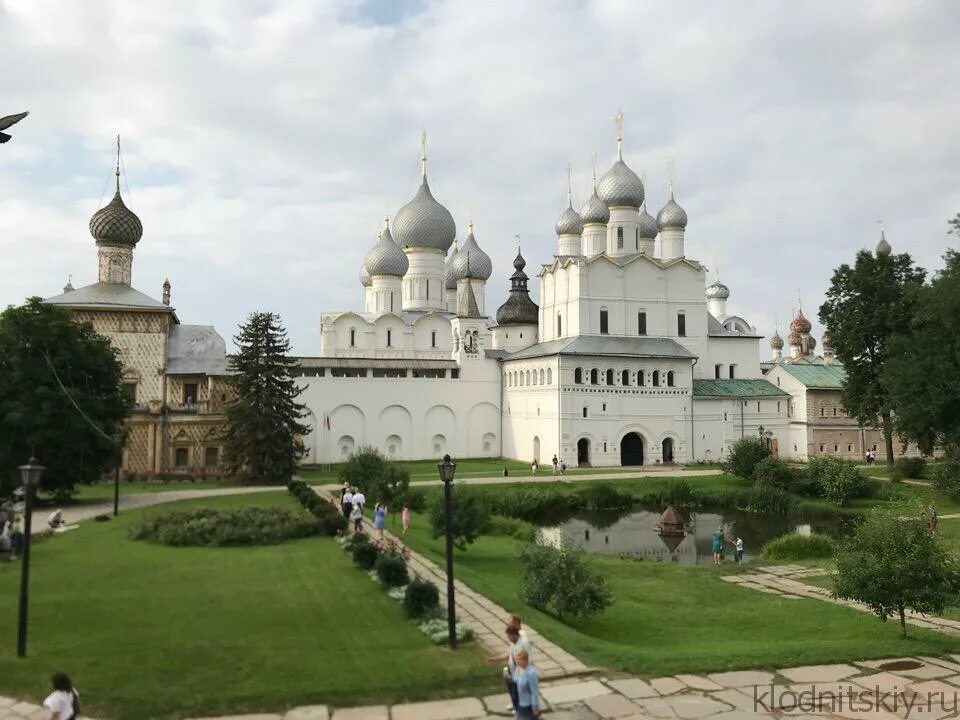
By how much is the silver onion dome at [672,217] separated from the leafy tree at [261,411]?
957 inches

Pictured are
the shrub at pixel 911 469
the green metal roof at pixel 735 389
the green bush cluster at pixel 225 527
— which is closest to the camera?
the green bush cluster at pixel 225 527

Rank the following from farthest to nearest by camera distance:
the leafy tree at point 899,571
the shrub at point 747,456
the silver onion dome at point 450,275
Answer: the silver onion dome at point 450,275 < the shrub at point 747,456 < the leafy tree at point 899,571

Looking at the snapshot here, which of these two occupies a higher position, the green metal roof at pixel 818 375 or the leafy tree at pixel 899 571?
the green metal roof at pixel 818 375

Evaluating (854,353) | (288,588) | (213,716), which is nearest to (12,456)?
(288,588)

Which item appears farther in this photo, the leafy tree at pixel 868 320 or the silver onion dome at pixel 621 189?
the silver onion dome at pixel 621 189

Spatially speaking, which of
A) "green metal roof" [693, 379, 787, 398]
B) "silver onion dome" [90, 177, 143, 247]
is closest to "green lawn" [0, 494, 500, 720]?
"silver onion dome" [90, 177, 143, 247]

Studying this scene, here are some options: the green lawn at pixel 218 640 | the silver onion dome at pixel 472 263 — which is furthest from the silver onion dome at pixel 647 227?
the green lawn at pixel 218 640

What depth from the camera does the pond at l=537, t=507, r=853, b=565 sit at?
22094mm

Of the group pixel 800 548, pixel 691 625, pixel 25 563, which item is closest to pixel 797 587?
pixel 691 625

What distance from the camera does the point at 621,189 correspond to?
43.3 m

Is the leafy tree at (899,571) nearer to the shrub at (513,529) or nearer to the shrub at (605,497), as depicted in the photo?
the shrub at (513,529)

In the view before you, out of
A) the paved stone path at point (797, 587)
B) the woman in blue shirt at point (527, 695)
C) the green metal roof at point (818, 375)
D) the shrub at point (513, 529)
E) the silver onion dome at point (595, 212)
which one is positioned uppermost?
the silver onion dome at point (595, 212)

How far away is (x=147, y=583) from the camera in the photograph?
13.4 m

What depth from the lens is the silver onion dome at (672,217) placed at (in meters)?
45.9
